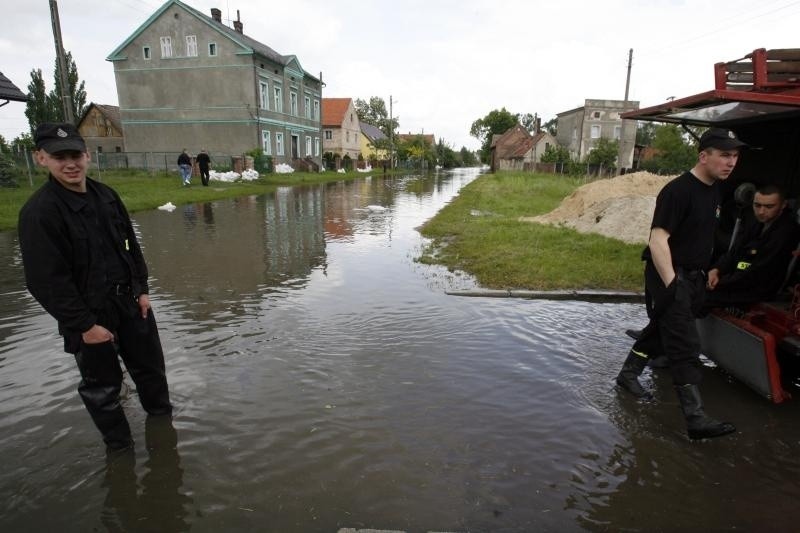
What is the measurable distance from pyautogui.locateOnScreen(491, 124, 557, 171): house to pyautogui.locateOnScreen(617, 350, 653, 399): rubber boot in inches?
1993

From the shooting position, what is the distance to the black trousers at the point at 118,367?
2.76 m

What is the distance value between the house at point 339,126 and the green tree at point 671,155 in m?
34.2

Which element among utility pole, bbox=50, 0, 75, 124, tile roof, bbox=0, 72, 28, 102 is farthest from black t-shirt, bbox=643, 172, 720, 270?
tile roof, bbox=0, 72, 28, 102

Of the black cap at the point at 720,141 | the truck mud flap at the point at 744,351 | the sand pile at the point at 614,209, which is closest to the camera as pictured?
the black cap at the point at 720,141

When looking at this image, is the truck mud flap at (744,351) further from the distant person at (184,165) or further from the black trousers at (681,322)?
the distant person at (184,165)

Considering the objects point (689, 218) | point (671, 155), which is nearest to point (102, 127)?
point (689, 218)

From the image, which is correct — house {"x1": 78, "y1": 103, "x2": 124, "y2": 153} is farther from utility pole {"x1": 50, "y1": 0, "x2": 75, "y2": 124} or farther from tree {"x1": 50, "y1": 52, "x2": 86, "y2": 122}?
utility pole {"x1": 50, "y1": 0, "x2": 75, "y2": 124}

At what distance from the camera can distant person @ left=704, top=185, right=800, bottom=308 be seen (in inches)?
147

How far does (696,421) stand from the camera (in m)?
3.15

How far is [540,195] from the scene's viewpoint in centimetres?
2133

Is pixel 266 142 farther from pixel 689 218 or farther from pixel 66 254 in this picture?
pixel 689 218

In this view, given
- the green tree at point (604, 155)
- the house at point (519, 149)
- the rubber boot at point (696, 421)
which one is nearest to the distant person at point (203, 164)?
the rubber boot at point (696, 421)

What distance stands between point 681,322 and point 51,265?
402cm

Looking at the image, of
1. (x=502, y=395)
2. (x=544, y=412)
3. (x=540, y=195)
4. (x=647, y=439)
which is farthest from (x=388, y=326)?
(x=540, y=195)
